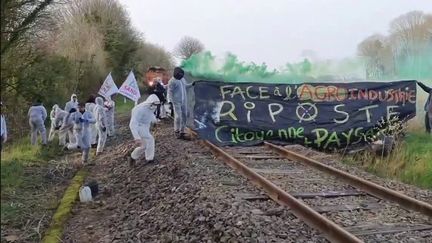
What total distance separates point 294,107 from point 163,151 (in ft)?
11.4

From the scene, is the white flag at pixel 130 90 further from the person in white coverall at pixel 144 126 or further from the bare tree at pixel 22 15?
the bare tree at pixel 22 15

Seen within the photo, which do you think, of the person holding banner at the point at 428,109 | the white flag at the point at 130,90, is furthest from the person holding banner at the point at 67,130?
the person holding banner at the point at 428,109

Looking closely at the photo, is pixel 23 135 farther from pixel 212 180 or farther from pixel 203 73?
pixel 212 180

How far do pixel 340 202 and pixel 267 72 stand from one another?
15818 millimetres

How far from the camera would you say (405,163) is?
401 inches

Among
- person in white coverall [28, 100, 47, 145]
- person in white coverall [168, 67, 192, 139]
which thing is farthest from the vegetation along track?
person in white coverall [28, 100, 47, 145]

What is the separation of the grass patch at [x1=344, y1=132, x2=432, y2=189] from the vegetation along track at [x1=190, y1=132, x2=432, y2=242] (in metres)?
1.69

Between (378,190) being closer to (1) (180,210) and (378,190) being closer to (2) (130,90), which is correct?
(1) (180,210)

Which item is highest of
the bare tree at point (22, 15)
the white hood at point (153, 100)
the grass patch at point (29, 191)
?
the bare tree at point (22, 15)

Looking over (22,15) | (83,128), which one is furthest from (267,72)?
(22,15)

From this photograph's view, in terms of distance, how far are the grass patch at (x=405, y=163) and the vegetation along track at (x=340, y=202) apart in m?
1.69

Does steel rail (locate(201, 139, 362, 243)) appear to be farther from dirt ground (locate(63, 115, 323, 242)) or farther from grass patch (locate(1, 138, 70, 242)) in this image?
grass patch (locate(1, 138, 70, 242))

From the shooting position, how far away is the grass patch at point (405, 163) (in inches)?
368

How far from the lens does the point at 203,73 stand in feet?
74.6
